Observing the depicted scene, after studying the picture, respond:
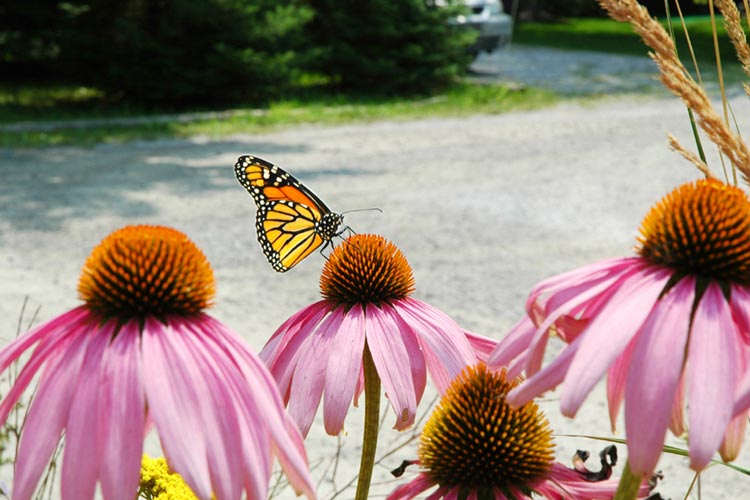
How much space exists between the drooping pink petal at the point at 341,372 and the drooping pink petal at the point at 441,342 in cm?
9

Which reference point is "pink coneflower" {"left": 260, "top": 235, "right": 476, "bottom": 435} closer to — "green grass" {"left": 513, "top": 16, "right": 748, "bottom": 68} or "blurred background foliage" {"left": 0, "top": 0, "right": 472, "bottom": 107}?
"blurred background foliage" {"left": 0, "top": 0, "right": 472, "bottom": 107}

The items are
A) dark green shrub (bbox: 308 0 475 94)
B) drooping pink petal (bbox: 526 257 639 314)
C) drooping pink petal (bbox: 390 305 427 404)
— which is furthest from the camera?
dark green shrub (bbox: 308 0 475 94)

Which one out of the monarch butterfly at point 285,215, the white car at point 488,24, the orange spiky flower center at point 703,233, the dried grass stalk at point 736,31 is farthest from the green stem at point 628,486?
the white car at point 488,24

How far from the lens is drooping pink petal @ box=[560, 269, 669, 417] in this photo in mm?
815

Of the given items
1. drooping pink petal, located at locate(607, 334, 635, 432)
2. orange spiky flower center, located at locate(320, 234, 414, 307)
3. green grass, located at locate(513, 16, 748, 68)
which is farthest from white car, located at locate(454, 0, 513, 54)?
drooping pink petal, located at locate(607, 334, 635, 432)

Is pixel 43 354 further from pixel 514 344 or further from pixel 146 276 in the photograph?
pixel 514 344

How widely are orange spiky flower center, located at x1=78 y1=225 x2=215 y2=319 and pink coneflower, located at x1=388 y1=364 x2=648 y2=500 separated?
309mm

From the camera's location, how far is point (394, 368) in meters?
1.31

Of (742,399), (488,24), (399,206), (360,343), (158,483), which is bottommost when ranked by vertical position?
(488,24)

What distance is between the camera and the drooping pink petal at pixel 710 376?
77 cm

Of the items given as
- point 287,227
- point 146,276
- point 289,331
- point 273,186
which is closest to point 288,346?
point 289,331

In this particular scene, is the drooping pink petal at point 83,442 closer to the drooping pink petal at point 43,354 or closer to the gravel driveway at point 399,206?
the drooping pink petal at point 43,354

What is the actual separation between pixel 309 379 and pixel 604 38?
24.5 meters

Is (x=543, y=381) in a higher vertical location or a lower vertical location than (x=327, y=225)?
higher
